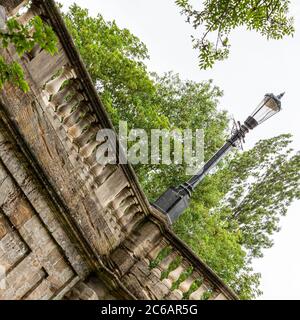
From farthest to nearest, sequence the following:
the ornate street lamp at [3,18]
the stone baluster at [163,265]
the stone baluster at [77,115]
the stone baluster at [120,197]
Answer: the stone baluster at [163,265] < the stone baluster at [120,197] < the stone baluster at [77,115] < the ornate street lamp at [3,18]

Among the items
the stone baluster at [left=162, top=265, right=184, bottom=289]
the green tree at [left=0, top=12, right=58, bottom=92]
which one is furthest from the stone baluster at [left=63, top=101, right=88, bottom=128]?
the stone baluster at [left=162, top=265, right=184, bottom=289]

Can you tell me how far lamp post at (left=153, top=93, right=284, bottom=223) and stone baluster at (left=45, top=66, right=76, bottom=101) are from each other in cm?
309

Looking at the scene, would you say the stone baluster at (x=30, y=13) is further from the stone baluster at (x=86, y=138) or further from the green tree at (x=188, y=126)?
the green tree at (x=188, y=126)

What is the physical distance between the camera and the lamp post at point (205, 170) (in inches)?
289

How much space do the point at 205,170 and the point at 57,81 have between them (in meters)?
3.97

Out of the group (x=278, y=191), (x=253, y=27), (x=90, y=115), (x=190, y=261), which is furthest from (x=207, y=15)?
(x=278, y=191)

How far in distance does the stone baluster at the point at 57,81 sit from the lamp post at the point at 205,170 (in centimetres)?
309

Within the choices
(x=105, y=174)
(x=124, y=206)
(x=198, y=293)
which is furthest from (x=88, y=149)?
(x=198, y=293)

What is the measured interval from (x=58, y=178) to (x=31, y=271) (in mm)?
1314

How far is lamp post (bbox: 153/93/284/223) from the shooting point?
7.33 m

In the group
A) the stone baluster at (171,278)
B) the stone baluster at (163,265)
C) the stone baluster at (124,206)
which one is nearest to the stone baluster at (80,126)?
the stone baluster at (124,206)

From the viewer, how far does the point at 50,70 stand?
5.17 metres

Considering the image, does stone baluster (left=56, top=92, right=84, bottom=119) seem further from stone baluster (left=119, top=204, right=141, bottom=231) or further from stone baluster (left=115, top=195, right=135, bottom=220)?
stone baluster (left=119, top=204, right=141, bottom=231)

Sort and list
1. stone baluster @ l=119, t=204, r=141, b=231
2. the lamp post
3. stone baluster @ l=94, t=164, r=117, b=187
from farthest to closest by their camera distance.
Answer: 1. the lamp post
2. stone baluster @ l=119, t=204, r=141, b=231
3. stone baluster @ l=94, t=164, r=117, b=187
